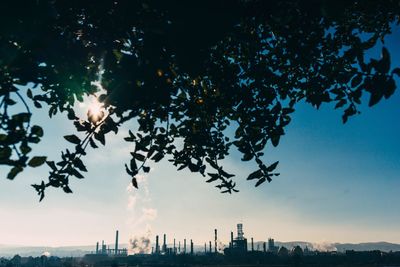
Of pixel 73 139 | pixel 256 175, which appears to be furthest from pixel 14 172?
pixel 256 175

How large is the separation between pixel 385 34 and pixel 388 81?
14.4 ft

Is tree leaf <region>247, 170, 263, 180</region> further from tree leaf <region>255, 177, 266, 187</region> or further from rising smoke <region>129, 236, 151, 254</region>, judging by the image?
rising smoke <region>129, 236, 151, 254</region>

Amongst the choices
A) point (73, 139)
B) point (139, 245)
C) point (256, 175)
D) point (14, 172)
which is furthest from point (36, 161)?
point (139, 245)

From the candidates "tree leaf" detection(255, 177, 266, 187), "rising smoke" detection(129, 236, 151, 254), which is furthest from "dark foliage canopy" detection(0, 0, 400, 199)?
"rising smoke" detection(129, 236, 151, 254)

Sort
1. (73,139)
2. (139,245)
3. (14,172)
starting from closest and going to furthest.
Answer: (14,172) → (73,139) → (139,245)

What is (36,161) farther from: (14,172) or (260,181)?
(260,181)

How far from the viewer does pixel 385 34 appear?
6383 millimetres

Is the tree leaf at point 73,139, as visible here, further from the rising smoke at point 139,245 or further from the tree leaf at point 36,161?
the rising smoke at point 139,245

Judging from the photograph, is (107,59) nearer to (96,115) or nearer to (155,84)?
(155,84)

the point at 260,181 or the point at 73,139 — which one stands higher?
the point at 73,139

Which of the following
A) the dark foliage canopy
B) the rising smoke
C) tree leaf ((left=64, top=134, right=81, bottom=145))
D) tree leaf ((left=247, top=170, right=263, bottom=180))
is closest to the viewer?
the dark foliage canopy

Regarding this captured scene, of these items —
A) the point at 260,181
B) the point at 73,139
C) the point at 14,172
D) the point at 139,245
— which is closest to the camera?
the point at 14,172

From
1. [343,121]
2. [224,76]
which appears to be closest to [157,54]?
[224,76]

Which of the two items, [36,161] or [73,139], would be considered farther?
[73,139]
